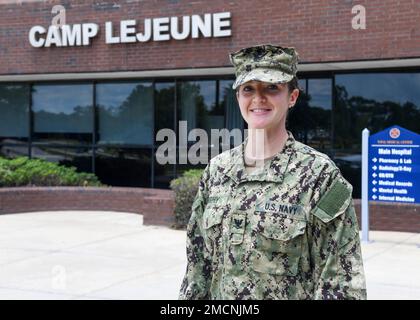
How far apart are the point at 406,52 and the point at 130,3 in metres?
5.44

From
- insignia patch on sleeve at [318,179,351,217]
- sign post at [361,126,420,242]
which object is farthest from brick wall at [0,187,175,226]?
insignia patch on sleeve at [318,179,351,217]

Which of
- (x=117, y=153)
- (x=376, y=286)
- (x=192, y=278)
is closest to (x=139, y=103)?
(x=117, y=153)

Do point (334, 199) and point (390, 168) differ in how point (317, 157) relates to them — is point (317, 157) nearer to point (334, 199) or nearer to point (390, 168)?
point (334, 199)

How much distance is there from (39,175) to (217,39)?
4.79 meters

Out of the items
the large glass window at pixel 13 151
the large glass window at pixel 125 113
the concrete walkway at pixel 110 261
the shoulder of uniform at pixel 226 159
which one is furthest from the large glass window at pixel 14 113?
the shoulder of uniform at pixel 226 159

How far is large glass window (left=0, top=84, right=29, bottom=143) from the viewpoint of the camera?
15148mm

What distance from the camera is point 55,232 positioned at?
977 cm

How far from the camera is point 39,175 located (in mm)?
13016

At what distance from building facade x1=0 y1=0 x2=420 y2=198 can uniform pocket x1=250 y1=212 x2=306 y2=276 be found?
336 inches

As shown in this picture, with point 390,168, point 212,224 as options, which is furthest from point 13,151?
→ point 212,224

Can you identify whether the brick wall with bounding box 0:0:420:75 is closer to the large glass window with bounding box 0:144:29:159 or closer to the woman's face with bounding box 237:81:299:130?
the large glass window with bounding box 0:144:29:159

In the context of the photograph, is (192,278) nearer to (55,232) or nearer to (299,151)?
(299,151)

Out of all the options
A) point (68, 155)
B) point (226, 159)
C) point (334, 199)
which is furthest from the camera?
point (68, 155)

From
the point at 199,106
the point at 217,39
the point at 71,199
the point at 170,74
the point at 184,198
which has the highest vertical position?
the point at 217,39
